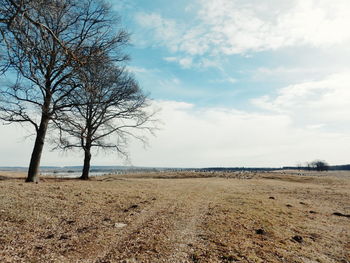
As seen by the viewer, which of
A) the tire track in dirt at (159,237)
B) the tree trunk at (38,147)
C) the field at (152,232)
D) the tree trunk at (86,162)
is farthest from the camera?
the tree trunk at (86,162)

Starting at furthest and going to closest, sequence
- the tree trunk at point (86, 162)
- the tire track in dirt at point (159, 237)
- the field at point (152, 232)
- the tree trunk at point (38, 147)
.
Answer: the tree trunk at point (86, 162), the tree trunk at point (38, 147), the field at point (152, 232), the tire track in dirt at point (159, 237)

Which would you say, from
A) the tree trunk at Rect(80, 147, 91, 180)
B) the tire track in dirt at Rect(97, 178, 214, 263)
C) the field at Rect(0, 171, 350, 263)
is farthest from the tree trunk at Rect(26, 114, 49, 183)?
the tire track in dirt at Rect(97, 178, 214, 263)

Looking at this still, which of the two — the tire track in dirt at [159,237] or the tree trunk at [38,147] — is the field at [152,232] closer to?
the tire track in dirt at [159,237]

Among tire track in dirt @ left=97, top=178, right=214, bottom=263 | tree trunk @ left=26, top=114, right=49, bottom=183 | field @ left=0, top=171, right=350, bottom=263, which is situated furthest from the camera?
tree trunk @ left=26, top=114, right=49, bottom=183

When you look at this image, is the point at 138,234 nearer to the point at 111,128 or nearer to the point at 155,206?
the point at 155,206

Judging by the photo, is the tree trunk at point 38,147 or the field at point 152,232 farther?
the tree trunk at point 38,147

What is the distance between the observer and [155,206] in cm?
1191

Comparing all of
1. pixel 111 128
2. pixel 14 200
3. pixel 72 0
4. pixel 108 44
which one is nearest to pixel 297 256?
pixel 14 200

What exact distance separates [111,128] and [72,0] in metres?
17.5

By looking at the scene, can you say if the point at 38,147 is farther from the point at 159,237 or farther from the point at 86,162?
the point at 159,237

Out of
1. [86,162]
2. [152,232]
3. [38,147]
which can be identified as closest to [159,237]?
[152,232]

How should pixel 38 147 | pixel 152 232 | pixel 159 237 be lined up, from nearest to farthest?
1. pixel 159 237
2. pixel 152 232
3. pixel 38 147

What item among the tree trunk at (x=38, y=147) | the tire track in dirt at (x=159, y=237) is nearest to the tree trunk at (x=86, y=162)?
the tree trunk at (x=38, y=147)

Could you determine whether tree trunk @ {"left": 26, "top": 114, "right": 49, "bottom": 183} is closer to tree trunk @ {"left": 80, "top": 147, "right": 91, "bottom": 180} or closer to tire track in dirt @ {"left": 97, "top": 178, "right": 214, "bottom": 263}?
tree trunk @ {"left": 80, "top": 147, "right": 91, "bottom": 180}
